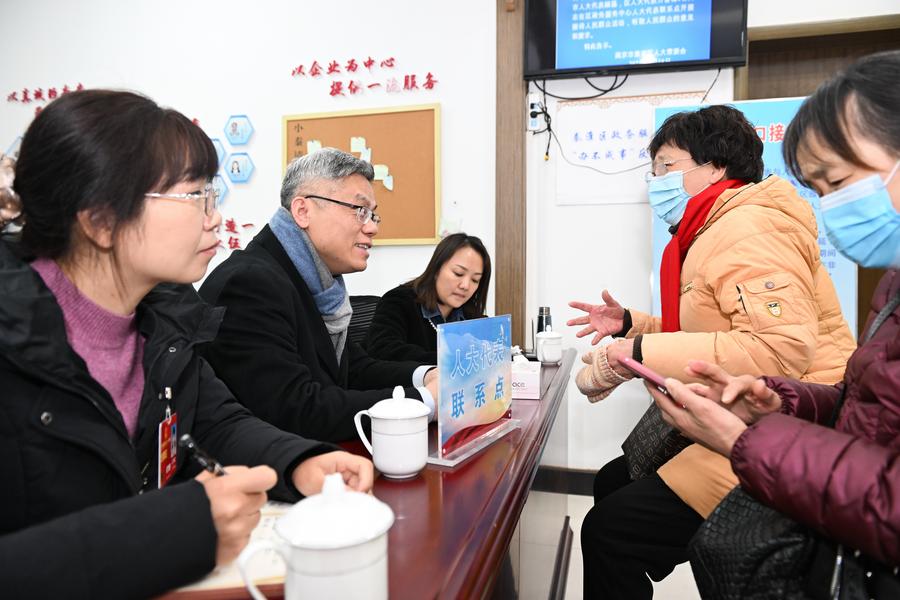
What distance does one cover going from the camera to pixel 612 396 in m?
3.13

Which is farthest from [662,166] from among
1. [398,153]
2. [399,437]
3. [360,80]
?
[360,80]

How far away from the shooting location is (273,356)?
1240 millimetres

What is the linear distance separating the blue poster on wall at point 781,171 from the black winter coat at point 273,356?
2061 millimetres

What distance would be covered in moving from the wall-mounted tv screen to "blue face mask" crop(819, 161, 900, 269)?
2.18 meters

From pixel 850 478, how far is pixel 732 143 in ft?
3.91

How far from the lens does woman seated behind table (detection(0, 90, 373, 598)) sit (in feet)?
1.95

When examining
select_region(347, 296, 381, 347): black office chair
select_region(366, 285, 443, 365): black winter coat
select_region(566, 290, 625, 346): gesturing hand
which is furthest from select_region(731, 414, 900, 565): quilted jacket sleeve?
select_region(347, 296, 381, 347): black office chair

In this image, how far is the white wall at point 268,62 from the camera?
3264 millimetres

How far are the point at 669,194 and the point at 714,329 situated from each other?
0.54 m

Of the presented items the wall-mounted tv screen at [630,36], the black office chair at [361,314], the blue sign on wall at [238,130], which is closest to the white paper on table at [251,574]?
the black office chair at [361,314]

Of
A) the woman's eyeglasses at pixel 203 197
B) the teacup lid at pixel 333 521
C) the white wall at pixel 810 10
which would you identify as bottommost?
the teacup lid at pixel 333 521

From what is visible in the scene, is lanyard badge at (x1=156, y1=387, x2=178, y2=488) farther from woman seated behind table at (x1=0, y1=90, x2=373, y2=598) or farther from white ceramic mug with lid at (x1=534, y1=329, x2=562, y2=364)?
white ceramic mug with lid at (x1=534, y1=329, x2=562, y2=364)

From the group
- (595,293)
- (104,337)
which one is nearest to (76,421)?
(104,337)

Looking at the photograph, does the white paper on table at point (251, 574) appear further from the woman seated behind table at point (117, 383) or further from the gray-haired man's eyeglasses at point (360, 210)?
the gray-haired man's eyeglasses at point (360, 210)
